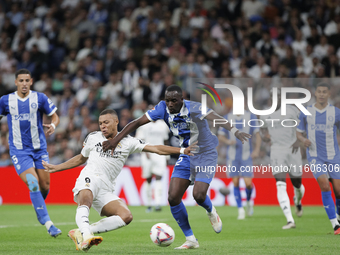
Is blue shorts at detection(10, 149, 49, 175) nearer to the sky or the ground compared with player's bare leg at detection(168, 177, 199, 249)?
nearer to the sky

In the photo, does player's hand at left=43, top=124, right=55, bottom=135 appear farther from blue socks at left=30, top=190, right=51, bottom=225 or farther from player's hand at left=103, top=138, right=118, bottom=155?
player's hand at left=103, top=138, right=118, bottom=155

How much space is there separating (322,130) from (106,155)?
4.24 meters

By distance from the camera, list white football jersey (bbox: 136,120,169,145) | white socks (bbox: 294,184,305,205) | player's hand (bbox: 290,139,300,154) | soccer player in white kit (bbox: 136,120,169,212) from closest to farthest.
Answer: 1. player's hand (bbox: 290,139,300,154)
2. white socks (bbox: 294,184,305,205)
3. soccer player in white kit (bbox: 136,120,169,212)
4. white football jersey (bbox: 136,120,169,145)

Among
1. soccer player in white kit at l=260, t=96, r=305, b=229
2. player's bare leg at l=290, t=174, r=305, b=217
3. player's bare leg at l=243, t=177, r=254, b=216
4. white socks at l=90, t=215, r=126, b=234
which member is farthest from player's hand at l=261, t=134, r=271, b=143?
white socks at l=90, t=215, r=126, b=234

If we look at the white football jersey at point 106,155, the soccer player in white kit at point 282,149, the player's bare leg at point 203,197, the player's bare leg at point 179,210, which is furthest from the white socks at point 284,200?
the white football jersey at point 106,155

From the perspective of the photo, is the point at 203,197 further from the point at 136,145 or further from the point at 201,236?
the point at 201,236

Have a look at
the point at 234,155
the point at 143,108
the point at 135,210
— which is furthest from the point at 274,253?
the point at 143,108

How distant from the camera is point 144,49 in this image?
18.5 metres

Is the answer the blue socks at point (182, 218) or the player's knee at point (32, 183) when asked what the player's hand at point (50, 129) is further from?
the blue socks at point (182, 218)

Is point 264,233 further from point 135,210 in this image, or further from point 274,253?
point 135,210

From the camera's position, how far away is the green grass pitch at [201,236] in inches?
261

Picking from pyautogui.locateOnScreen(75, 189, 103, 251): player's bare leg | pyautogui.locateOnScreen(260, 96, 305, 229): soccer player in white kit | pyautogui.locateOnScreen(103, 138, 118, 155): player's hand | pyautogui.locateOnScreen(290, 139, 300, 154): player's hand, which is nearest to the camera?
pyautogui.locateOnScreen(75, 189, 103, 251): player's bare leg

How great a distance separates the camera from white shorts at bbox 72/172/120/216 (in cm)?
661

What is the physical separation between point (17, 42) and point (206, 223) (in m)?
13.0
